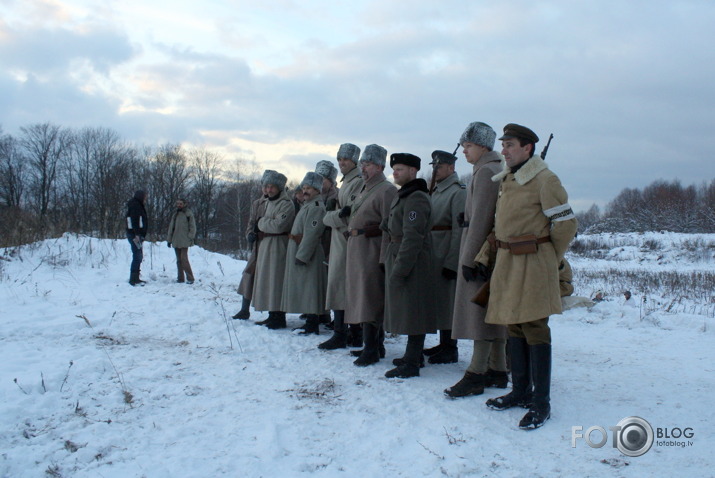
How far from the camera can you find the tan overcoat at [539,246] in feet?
11.8

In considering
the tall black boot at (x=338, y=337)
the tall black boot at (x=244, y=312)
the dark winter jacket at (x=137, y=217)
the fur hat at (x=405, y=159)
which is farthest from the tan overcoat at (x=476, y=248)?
the dark winter jacket at (x=137, y=217)

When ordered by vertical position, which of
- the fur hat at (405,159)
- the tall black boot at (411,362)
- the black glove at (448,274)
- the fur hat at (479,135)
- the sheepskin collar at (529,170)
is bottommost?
the tall black boot at (411,362)

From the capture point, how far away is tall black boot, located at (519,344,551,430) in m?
3.54

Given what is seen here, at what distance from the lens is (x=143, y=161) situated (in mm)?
62906

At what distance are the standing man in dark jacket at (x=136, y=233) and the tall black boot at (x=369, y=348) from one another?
712cm

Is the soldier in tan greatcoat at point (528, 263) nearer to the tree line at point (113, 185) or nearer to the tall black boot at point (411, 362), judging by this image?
the tall black boot at point (411, 362)

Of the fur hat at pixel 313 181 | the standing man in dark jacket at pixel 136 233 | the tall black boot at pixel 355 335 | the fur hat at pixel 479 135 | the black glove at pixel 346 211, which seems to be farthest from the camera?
the standing man in dark jacket at pixel 136 233

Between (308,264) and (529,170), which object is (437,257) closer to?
(529,170)

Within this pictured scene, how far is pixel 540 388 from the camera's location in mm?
3607

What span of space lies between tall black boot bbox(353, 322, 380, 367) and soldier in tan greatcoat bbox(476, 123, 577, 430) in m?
1.58

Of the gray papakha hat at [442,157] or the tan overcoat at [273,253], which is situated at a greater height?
the gray papakha hat at [442,157]

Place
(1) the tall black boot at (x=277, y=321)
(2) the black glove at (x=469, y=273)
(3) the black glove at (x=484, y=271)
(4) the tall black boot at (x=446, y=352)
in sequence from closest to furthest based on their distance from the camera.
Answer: (3) the black glove at (x=484, y=271), (2) the black glove at (x=469, y=273), (4) the tall black boot at (x=446, y=352), (1) the tall black boot at (x=277, y=321)

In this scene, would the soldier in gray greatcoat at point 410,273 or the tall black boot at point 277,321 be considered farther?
the tall black boot at point 277,321

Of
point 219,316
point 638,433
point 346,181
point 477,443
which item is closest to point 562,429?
point 638,433
